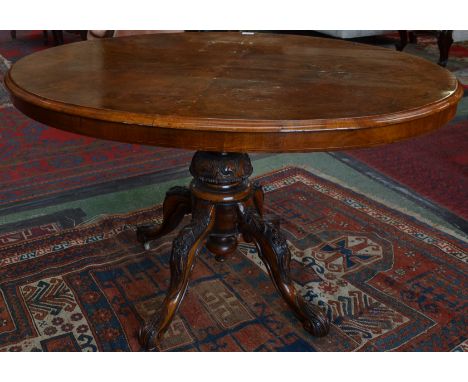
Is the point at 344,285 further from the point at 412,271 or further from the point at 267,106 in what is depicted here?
the point at 267,106

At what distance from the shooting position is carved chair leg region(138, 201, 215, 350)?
4.08 ft

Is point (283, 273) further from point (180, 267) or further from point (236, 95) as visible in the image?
point (236, 95)

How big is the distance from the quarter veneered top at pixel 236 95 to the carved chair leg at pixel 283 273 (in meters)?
0.40

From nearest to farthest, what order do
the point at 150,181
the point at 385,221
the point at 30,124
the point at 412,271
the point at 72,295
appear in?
the point at 72,295 → the point at 412,271 → the point at 385,221 → the point at 150,181 → the point at 30,124

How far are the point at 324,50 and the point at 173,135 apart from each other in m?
0.77

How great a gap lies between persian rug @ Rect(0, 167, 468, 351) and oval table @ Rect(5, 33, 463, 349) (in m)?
0.09

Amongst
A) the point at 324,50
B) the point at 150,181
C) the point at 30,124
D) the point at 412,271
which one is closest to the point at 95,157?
the point at 150,181

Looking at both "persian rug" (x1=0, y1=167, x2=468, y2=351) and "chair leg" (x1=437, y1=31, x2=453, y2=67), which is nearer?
"persian rug" (x1=0, y1=167, x2=468, y2=351)

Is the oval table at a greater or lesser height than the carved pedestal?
greater

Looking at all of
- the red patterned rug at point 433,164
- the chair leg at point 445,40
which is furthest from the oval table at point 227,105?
the chair leg at point 445,40

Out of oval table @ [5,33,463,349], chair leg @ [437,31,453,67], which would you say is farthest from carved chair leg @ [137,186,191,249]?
chair leg @ [437,31,453,67]

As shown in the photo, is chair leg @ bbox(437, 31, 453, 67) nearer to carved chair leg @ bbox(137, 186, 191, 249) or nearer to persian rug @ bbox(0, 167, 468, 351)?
persian rug @ bbox(0, 167, 468, 351)

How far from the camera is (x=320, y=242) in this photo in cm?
172

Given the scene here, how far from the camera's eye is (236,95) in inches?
40.5
